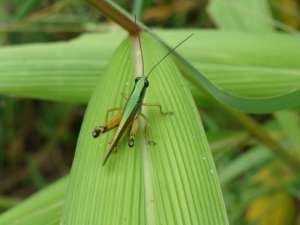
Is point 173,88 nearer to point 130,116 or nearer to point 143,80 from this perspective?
point 143,80

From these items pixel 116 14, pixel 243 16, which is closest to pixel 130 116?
pixel 116 14

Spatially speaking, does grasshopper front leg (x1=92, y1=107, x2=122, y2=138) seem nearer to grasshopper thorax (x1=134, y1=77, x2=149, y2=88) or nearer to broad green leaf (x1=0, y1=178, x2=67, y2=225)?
grasshopper thorax (x1=134, y1=77, x2=149, y2=88)

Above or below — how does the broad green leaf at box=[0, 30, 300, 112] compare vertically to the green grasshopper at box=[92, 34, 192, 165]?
above

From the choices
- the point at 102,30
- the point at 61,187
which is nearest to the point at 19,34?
the point at 102,30

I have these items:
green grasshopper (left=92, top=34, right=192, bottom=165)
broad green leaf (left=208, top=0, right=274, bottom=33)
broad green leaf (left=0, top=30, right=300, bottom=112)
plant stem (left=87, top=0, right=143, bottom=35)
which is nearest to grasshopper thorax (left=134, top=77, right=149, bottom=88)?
green grasshopper (left=92, top=34, right=192, bottom=165)

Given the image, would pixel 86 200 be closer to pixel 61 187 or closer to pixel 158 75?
pixel 158 75

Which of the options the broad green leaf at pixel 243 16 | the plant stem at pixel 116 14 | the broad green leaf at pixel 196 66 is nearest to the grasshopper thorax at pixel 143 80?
the plant stem at pixel 116 14

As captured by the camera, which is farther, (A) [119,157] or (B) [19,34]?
(B) [19,34]
